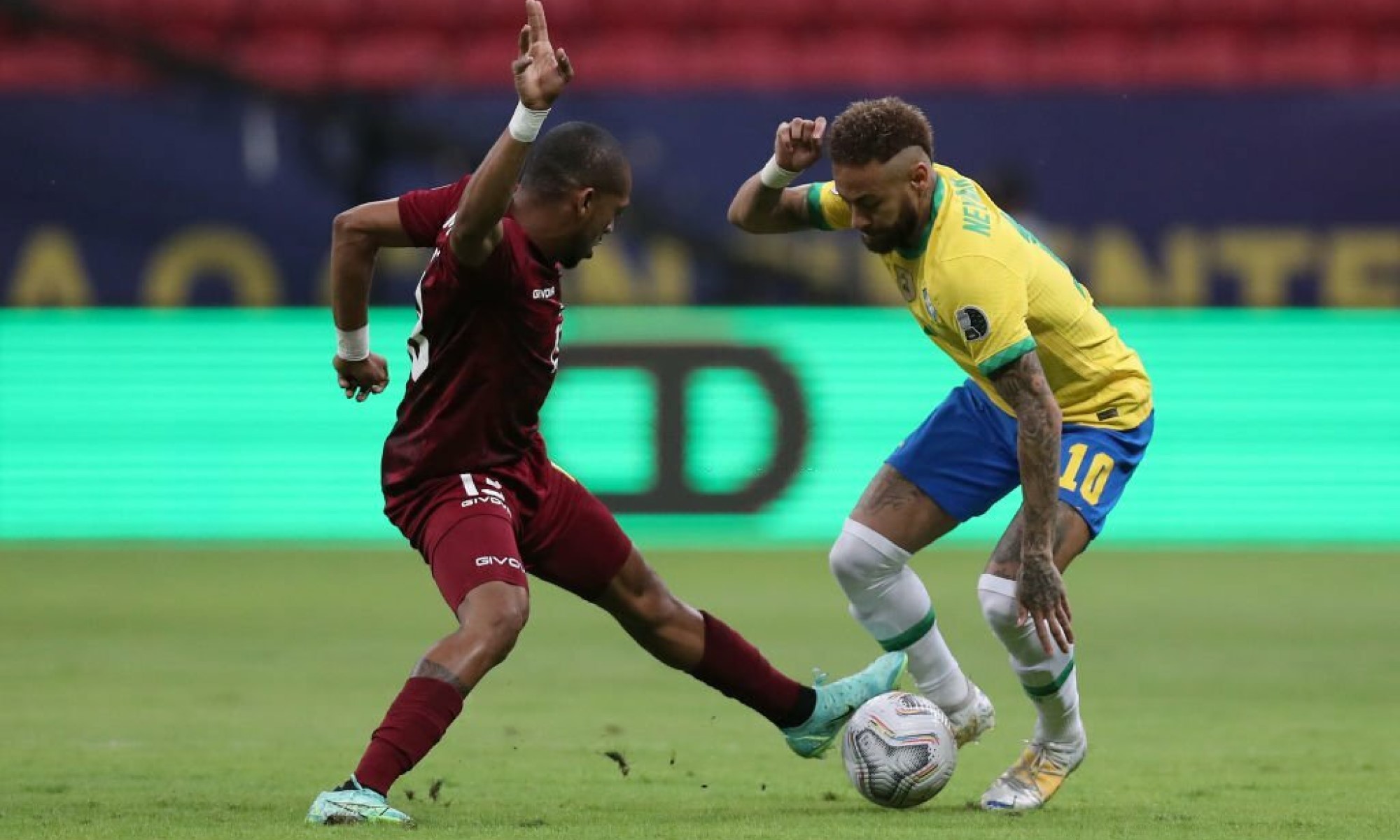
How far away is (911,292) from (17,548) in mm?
9197

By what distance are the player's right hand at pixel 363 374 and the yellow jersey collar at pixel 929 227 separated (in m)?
1.49

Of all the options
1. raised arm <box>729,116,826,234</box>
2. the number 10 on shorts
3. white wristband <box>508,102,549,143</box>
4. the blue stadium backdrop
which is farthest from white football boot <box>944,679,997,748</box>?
the blue stadium backdrop

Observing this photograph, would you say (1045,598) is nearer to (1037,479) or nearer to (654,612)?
(1037,479)

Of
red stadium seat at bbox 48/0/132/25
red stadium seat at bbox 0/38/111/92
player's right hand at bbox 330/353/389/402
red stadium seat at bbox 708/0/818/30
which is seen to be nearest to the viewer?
player's right hand at bbox 330/353/389/402

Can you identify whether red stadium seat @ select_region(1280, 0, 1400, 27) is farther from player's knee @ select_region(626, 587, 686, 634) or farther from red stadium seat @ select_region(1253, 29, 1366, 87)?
player's knee @ select_region(626, 587, 686, 634)

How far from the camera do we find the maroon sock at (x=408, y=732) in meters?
5.42

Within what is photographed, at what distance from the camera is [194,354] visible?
14.2 metres

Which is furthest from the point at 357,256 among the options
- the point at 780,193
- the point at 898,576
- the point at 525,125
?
the point at 898,576

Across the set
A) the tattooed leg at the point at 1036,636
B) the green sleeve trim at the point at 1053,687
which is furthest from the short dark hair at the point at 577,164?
the green sleeve trim at the point at 1053,687

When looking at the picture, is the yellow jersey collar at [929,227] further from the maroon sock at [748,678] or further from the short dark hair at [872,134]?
the maroon sock at [748,678]

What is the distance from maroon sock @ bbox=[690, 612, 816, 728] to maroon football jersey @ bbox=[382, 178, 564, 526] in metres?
0.82

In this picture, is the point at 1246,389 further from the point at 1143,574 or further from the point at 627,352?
the point at 627,352

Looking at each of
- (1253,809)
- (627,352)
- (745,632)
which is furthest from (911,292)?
(627,352)

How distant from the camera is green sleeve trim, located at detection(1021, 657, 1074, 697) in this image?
6.18 meters
